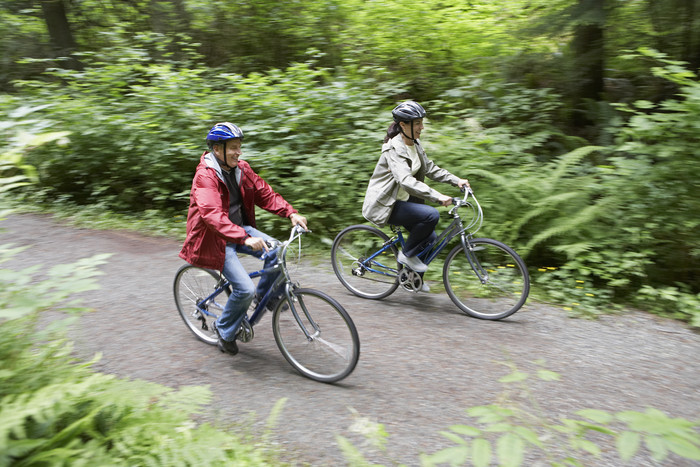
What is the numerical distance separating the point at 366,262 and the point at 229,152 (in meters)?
2.59

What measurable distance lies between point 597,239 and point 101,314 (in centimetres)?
600

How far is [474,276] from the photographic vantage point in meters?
5.57

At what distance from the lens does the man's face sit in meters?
3.99

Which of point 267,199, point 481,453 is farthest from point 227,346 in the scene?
point 481,453

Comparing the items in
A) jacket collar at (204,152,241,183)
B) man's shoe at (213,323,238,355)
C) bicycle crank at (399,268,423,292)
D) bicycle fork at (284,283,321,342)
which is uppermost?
jacket collar at (204,152,241,183)

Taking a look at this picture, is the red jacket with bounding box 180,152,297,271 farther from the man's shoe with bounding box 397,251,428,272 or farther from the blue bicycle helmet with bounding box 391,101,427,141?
the man's shoe with bounding box 397,251,428,272

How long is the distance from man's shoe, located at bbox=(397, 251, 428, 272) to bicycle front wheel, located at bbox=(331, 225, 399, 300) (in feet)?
0.81

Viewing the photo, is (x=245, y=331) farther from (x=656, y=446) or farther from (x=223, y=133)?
(x=656, y=446)

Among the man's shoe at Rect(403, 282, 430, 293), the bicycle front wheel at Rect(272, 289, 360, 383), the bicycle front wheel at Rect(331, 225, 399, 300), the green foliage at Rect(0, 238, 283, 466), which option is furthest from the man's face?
the man's shoe at Rect(403, 282, 430, 293)

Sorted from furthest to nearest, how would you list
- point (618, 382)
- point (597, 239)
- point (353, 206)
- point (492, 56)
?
1. point (492, 56)
2. point (353, 206)
3. point (597, 239)
4. point (618, 382)

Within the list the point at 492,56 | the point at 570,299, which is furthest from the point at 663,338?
the point at 492,56

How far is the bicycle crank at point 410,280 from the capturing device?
5.63 meters

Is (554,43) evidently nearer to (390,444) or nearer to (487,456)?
(390,444)

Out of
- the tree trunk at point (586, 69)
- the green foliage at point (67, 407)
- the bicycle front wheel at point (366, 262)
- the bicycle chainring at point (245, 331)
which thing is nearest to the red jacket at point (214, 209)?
the bicycle chainring at point (245, 331)
